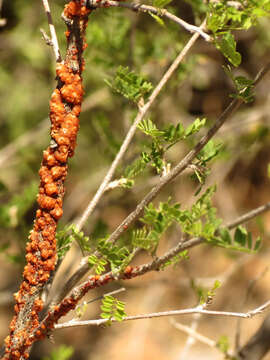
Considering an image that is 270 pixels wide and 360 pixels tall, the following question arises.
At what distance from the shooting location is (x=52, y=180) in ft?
3.01

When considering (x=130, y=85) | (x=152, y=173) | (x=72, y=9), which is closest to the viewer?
(x=72, y=9)

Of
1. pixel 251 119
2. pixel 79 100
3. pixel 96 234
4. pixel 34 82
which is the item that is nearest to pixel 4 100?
pixel 34 82

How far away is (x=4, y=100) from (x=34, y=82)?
26 cm

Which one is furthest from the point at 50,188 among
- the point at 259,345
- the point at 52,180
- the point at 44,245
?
the point at 259,345

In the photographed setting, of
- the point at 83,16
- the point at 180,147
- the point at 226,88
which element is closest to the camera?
the point at 83,16

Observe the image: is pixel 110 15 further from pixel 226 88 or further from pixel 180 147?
pixel 226 88

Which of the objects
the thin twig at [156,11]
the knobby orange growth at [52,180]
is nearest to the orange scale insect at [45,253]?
the knobby orange growth at [52,180]

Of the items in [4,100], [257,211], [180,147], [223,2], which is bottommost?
[180,147]

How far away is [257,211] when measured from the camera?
76cm

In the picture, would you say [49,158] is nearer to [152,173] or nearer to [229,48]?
[229,48]

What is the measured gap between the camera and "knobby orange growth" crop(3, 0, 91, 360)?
89 cm

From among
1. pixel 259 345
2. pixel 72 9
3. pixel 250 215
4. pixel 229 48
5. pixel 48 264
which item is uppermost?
pixel 72 9

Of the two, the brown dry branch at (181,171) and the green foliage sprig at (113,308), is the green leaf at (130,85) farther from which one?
the green foliage sprig at (113,308)

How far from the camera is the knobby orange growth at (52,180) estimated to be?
89 cm
